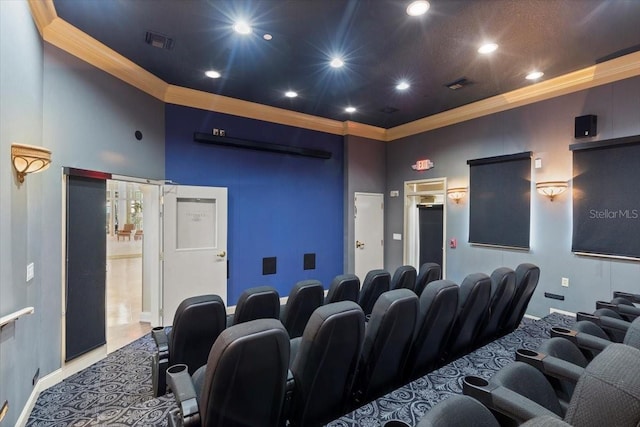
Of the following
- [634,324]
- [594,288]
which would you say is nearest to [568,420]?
[634,324]

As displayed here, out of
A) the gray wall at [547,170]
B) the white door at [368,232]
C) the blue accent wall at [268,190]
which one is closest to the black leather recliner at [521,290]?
the gray wall at [547,170]

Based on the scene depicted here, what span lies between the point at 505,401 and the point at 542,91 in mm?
4856

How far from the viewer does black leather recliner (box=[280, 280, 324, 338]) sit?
2.92 m

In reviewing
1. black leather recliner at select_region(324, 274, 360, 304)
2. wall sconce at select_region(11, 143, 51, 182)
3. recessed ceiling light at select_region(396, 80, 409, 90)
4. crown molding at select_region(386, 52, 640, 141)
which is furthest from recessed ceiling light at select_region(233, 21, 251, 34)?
crown molding at select_region(386, 52, 640, 141)

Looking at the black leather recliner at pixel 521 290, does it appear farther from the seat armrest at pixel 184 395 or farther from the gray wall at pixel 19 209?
the gray wall at pixel 19 209

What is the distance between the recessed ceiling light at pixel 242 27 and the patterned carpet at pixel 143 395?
346 cm

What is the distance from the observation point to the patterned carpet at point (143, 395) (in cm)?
208

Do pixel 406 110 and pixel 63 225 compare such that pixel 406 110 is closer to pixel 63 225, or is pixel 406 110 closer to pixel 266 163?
pixel 266 163

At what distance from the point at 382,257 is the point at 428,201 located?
158 centimetres

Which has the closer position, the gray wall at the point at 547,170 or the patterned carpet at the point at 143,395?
the patterned carpet at the point at 143,395

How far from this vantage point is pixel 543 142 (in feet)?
15.3

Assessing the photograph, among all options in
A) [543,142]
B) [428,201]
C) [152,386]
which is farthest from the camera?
[428,201]

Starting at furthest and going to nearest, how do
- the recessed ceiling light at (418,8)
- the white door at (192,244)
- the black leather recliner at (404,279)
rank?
1. the white door at (192,244)
2. the black leather recliner at (404,279)
3. the recessed ceiling light at (418,8)

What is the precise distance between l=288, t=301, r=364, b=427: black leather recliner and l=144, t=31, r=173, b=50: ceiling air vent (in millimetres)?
3347
